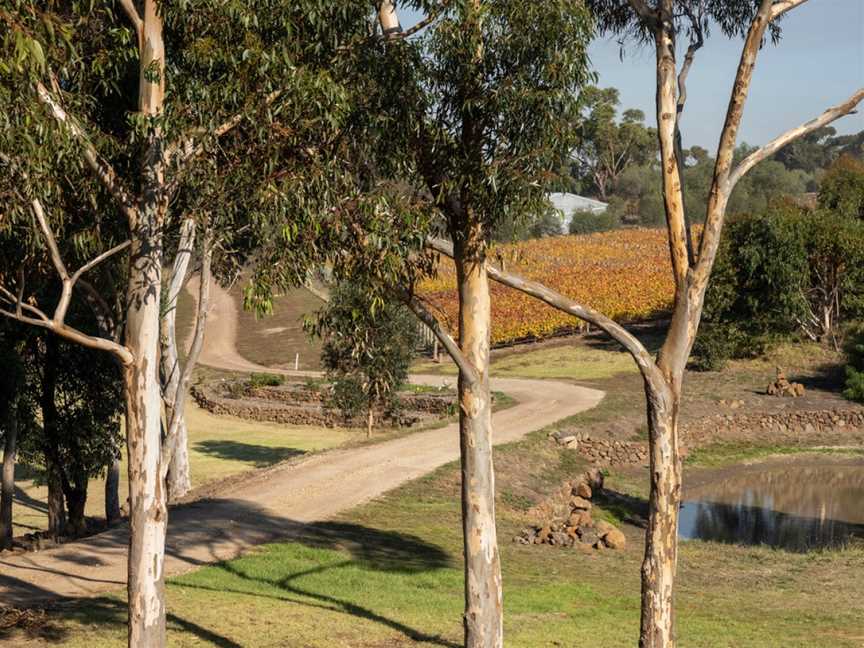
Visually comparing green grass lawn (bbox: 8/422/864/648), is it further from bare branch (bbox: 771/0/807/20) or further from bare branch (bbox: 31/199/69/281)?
bare branch (bbox: 771/0/807/20)

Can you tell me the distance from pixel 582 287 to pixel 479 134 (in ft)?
173

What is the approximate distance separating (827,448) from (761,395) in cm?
539

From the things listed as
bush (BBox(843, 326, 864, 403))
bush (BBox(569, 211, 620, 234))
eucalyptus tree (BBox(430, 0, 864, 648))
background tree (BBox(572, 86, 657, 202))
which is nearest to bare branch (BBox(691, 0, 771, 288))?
eucalyptus tree (BBox(430, 0, 864, 648))

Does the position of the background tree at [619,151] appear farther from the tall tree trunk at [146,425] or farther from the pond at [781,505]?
the tall tree trunk at [146,425]

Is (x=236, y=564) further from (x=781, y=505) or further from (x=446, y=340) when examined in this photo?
(x=781, y=505)

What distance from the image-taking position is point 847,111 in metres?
14.6

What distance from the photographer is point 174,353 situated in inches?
875

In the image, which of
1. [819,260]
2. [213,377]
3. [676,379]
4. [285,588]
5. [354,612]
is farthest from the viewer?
[213,377]

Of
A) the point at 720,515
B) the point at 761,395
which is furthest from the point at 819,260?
the point at 720,515

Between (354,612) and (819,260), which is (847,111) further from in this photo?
(819,260)

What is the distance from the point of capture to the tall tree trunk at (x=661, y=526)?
13266 mm

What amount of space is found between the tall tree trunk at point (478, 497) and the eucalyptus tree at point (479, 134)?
12 millimetres

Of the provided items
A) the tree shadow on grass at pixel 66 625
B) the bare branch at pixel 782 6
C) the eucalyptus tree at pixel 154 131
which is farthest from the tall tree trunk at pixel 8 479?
the bare branch at pixel 782 6

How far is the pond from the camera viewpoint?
92.0 ft
